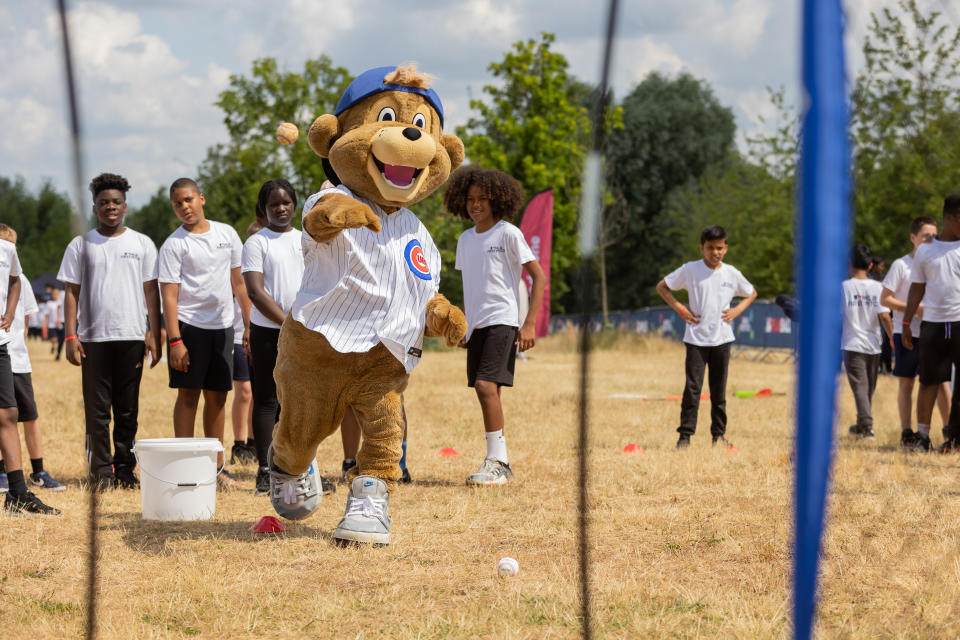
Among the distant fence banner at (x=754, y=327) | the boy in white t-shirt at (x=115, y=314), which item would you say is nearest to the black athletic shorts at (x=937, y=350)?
the boy in white t-shirt at (x=115, y=314)

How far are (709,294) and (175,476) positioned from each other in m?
4.39

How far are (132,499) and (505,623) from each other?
3.27 meters

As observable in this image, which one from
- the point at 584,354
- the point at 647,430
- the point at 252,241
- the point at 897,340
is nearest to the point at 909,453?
the point at 897,340

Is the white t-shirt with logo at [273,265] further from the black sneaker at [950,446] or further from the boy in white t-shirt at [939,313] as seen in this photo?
the black sneaker at [950,446]

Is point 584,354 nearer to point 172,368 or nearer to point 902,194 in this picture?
point 172,368

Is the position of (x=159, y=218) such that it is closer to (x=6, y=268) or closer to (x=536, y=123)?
(x=536, y=123)

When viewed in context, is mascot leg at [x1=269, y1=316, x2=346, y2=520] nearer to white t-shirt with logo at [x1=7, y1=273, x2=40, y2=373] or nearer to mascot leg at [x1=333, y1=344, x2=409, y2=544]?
mascot leg at [x1=333, y1=344, x2=409, y2=544]

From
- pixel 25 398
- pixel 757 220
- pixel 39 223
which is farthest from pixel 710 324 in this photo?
pixel 39 223

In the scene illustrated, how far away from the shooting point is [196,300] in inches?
240

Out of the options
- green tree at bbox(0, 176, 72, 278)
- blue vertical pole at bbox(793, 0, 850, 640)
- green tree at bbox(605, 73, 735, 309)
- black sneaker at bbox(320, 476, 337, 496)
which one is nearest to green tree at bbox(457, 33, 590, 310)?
green tree at bbox(605, 73, 735, 309)

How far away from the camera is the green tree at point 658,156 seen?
33094 millimetres

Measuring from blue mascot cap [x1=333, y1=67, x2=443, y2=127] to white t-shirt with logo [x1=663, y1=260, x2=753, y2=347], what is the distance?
12.3ft

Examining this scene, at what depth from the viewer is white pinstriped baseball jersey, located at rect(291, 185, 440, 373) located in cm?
421

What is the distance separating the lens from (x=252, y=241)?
5.76 meters
